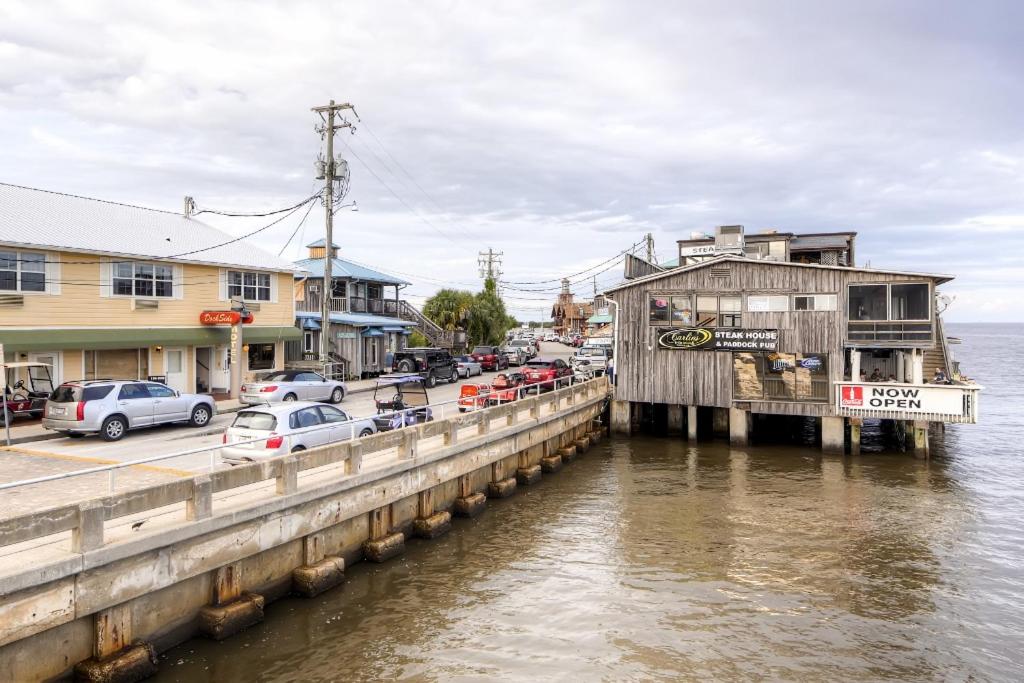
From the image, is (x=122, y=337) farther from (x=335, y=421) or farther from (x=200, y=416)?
(x=335, y=421)

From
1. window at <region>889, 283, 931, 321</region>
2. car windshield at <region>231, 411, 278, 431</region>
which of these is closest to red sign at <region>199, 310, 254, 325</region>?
car windshield at <region>231, 411, 278, 431</region>

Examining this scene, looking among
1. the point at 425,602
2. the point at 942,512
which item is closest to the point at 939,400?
the point at 942,512

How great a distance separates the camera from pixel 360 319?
135 ft

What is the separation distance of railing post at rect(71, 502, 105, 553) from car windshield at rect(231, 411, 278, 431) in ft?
19.3

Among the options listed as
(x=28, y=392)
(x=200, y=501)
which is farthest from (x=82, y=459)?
(x=28, y=392)

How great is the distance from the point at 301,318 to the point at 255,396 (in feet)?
46.8

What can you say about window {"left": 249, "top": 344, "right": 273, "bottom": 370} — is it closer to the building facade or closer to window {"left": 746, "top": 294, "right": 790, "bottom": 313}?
the building facade

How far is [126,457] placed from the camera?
16219mm

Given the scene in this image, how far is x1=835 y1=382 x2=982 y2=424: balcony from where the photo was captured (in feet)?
75.4

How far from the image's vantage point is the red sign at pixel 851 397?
81.5 ft

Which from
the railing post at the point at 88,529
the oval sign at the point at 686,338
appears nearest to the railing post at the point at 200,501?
the railing post at the point at 88,529

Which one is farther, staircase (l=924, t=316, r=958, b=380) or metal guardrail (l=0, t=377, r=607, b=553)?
staircase (l=924, t=316, r=958, b=380)

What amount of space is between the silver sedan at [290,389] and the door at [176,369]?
161 inches

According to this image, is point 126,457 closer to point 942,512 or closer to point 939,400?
point 942,512
